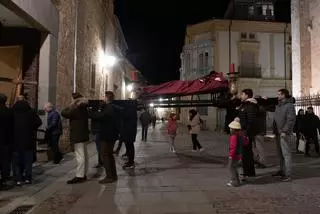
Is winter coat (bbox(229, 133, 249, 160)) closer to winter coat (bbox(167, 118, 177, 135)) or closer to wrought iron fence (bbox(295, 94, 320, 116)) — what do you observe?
winter coat (bbox(167, 118, 177, 135))

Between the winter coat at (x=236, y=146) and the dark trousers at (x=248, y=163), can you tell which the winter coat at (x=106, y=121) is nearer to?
the winter coat at (x=236, y=146)

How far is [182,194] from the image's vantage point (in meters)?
7.31

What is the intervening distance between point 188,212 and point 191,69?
3462cm

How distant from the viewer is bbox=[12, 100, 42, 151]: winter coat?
8211 millimetres

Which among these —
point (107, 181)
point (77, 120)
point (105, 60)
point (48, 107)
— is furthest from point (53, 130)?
point (105, 60)

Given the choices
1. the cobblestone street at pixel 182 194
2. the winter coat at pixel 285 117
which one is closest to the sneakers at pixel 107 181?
the cobblestone street at pixel 182 194

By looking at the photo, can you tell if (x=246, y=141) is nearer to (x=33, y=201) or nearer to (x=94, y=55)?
(x=33, y=201)

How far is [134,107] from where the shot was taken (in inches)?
421

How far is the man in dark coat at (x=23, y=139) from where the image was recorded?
323 inches

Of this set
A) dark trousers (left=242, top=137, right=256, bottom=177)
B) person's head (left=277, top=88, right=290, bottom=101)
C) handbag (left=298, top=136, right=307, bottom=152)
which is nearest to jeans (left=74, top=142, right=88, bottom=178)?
dark trousers (left=242, top=137, right=256, bottom=177)

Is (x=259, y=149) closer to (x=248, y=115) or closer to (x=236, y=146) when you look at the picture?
(x=248, y=115)

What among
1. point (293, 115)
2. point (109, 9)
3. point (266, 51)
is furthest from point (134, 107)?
point (266, 51)

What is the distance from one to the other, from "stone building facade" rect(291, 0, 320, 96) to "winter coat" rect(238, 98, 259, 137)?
1226 cm

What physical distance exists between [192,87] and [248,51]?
28.0 metres
